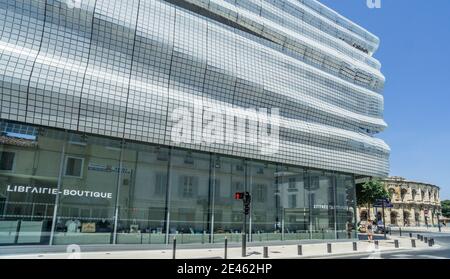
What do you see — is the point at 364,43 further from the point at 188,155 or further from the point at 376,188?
the point at 188,155

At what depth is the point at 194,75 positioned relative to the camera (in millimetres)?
30859

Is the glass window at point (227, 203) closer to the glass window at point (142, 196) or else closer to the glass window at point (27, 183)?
the glass window at point (142, 196)

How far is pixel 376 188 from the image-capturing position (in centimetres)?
6066

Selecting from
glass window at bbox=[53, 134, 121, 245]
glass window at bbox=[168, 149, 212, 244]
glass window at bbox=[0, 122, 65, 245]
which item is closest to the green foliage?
glass window at bbox=[168, 149, 212, 244]

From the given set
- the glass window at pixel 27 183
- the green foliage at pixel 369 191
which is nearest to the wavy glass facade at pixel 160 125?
the glass window at pixel 27 183

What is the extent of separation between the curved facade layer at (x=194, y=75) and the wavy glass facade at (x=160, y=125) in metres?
0.11

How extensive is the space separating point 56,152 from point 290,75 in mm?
25783

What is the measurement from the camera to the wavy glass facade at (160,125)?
23.0 m

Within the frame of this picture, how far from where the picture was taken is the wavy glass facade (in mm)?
22984

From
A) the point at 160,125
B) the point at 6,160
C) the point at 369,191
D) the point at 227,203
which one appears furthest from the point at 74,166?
the point at 369,191

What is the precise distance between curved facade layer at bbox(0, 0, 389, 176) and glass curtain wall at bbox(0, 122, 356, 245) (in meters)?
1.41

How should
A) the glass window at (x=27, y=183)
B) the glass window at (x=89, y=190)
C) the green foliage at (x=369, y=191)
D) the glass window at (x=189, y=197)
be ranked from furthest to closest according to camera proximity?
the green foliage at (x=369, y=191), the glass window at (x=189, y=197), the glass window at (x=89, y=190), the glass window at (x=27, y=183)

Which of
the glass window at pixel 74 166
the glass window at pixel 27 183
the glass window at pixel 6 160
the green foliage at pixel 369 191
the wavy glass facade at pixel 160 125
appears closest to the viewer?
the glass window at pixel 27 183
